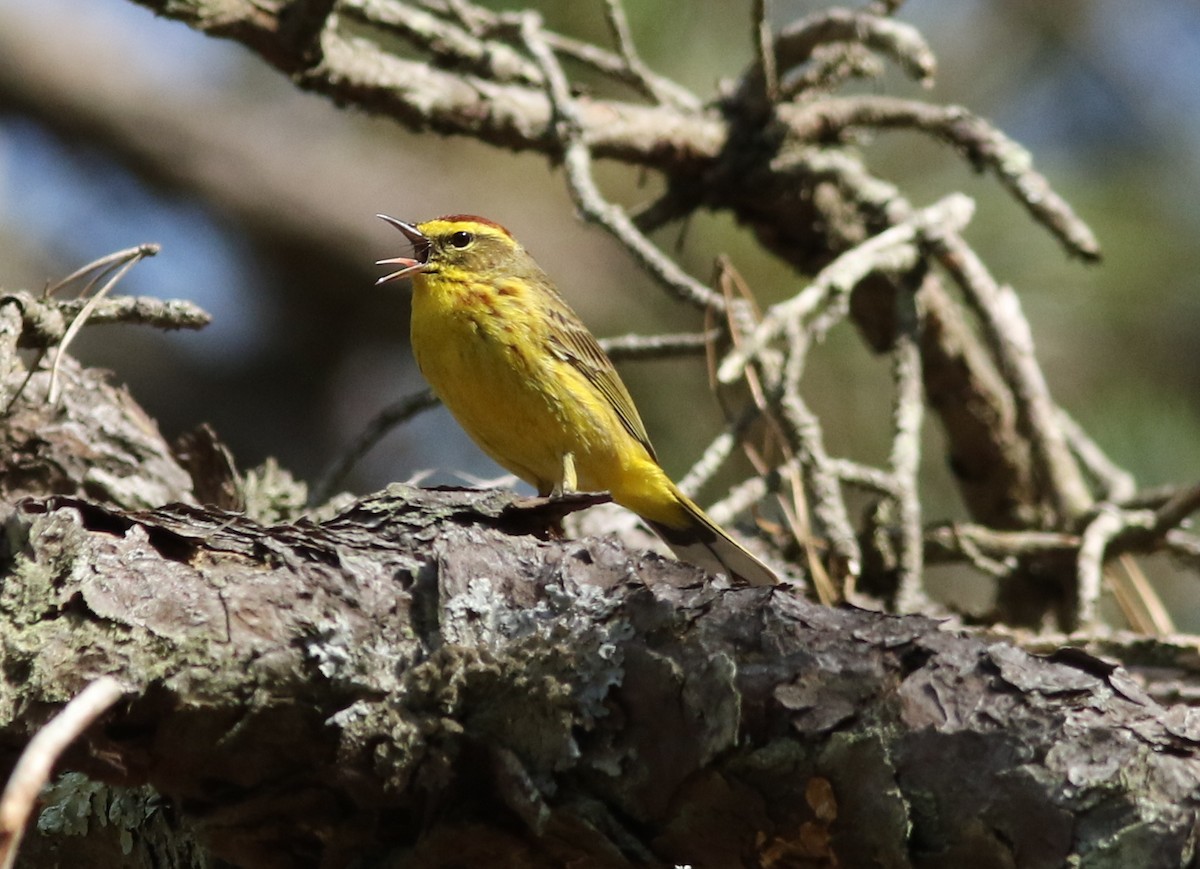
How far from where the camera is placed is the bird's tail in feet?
15.8

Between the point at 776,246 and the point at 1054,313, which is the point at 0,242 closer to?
the point at 776,246

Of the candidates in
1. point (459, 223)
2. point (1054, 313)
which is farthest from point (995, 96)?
point (459, 223)

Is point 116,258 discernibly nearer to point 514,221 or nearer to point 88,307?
point 88,307

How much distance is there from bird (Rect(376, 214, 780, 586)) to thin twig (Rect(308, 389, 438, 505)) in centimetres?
18

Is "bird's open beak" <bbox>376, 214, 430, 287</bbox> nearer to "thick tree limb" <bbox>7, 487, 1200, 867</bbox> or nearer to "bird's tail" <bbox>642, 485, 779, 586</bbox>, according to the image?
"bird's tail" <bbox>642, 485, 779, 586</bbox>

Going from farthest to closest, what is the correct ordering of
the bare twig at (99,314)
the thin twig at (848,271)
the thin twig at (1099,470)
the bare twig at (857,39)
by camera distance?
the thin twig at (1099,470)
the bare twig at (857,39)
the thin twig at (848,271)
the bare twig at (99,314)

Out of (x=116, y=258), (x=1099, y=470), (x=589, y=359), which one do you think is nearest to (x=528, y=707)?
(x=116, y=258)

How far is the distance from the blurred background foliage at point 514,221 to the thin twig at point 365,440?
3.13 m

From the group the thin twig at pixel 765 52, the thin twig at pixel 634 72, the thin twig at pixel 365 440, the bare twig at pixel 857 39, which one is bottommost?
the thin twig at pixel 365 440

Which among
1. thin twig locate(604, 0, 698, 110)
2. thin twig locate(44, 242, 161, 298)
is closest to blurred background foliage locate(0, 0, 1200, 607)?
thin twig locate(604, 0, 698, 110)

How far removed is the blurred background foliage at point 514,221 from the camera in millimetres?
8078

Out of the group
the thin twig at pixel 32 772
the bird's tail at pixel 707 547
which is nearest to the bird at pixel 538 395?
the bird's tail at pixel 707 547

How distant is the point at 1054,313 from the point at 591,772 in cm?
672

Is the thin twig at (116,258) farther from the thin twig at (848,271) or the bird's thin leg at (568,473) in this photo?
the bird's thin leg at (568,473)
